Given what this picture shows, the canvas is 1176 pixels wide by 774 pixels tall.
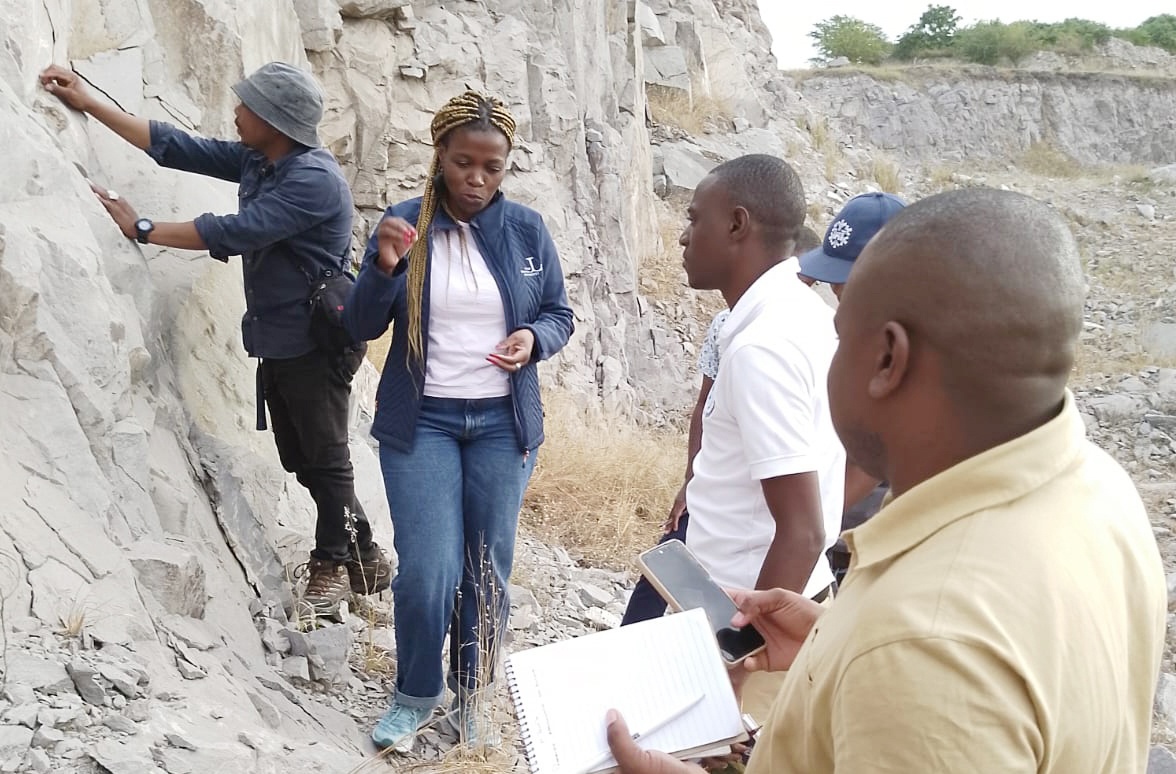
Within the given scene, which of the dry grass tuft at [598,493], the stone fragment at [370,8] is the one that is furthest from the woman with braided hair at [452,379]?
the stone fragment at [370,8]

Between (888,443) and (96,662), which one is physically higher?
(888,443)

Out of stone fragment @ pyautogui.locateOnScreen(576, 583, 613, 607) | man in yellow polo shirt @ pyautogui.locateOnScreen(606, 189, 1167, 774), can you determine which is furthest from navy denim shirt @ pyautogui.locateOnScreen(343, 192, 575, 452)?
stone fragment @ pyautogui.locateOnScreen(576, 583, 613, 607)

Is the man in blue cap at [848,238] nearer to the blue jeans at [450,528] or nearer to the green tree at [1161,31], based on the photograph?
the blue jeans at [450,528]

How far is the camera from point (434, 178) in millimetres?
3166

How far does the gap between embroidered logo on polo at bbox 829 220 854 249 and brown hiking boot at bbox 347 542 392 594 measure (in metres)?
2.05

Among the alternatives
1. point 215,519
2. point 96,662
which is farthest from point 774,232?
point 215,519

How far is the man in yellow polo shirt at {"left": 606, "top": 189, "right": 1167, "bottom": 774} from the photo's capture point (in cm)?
96

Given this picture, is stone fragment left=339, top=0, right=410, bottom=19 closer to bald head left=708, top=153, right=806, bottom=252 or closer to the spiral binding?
bald head left=708, top=153, right=806, bottom=252

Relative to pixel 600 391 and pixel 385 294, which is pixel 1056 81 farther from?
pixel 385 294

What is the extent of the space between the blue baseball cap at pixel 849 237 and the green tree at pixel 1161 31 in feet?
108

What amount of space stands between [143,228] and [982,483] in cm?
322

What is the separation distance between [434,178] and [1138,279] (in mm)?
16749

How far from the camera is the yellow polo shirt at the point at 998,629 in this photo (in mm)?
953

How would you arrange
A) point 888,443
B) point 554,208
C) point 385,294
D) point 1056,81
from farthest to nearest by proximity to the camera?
point 1056,81
point 554,208
point 385,294
point 888,443
